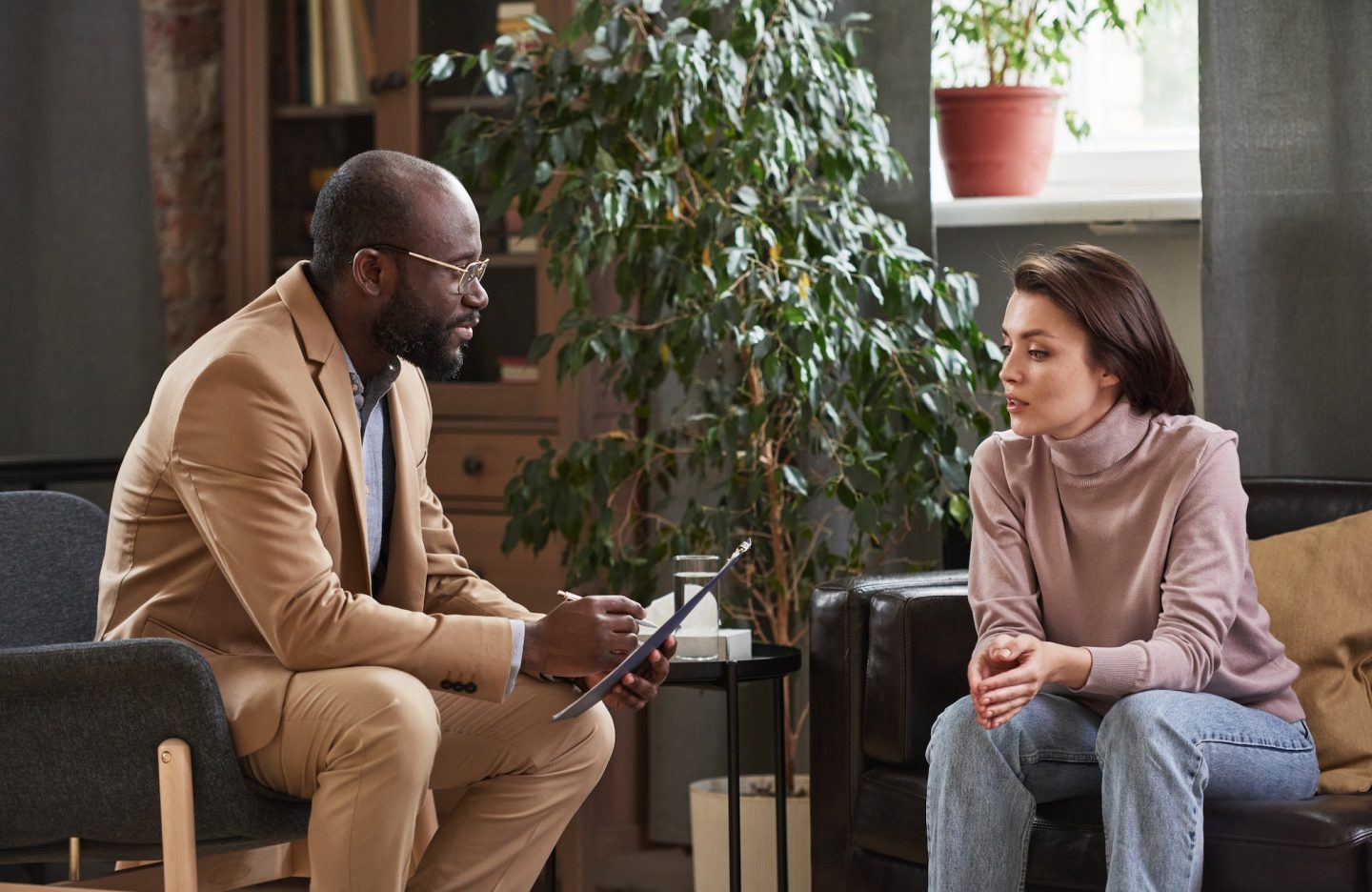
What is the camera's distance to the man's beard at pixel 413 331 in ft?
6.93

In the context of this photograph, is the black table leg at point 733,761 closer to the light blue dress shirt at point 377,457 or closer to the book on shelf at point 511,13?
the light blue dress shirt at point 377,457

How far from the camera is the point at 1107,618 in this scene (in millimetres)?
2137

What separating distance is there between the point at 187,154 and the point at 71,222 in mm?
307

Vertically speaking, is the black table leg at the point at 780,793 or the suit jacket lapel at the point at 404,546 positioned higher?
the suit jacket lapel at the point at 404,546

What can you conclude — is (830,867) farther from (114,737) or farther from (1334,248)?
(1334,248)

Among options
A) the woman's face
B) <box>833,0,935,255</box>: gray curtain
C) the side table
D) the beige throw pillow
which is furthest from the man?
<box>833,0,935,255</box>: gray curtain

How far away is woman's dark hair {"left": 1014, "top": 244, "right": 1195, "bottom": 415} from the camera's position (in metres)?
2.16

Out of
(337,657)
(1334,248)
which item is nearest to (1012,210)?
(1334,248)

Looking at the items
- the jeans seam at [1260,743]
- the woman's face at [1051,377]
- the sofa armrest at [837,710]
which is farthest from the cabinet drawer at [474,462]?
the jeans seam at [1260,743]

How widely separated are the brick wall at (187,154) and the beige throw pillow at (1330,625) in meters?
2.53

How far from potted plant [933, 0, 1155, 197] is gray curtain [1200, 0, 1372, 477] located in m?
0.43

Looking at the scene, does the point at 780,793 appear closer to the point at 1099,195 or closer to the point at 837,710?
the point at 837,710

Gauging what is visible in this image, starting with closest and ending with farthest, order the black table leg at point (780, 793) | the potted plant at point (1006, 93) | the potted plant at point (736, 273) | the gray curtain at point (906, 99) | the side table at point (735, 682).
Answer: the side table at point (735, 682)
the black table leg at point (780, 793)
the potted plant at point (736, 273)
the gray curtain at point (906, 99)
the potted plant at point (1006, 93)

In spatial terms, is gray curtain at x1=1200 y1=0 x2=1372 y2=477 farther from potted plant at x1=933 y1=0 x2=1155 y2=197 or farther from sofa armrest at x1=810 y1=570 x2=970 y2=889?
sofa armrest at x1=810 y1=570 x2=970 y2=889
